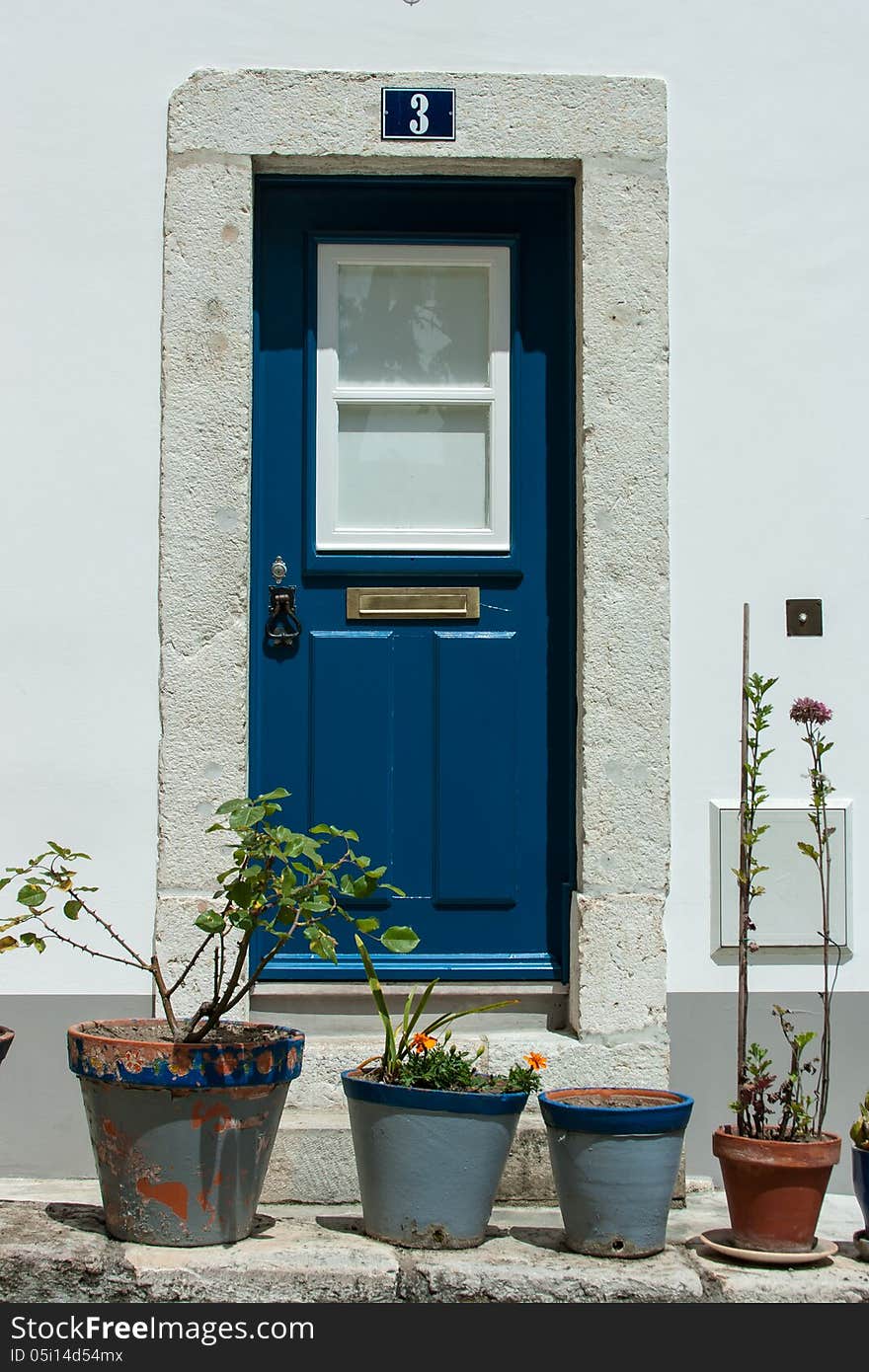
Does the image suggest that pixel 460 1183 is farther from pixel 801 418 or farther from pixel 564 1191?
pixel 801 418

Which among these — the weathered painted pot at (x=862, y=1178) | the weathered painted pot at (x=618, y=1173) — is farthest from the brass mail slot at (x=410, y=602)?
the weathered painted pot at (x=862, y=1178)

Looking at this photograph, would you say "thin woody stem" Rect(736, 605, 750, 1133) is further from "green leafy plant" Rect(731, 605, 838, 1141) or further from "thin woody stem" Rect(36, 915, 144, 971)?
"thin woody stem" Rect(36, 915, 144, 971)

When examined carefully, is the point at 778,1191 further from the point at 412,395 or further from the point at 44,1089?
the point at 412,395

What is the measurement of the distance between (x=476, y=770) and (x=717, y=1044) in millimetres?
955

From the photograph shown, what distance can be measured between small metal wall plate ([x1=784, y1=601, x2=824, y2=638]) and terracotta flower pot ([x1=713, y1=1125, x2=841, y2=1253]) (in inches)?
54.0

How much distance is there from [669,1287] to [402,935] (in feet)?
2.99

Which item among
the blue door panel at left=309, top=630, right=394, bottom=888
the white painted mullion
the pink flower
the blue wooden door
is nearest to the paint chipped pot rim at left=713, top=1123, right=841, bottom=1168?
the blue wooden door

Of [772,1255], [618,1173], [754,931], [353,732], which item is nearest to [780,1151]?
[772,1255]

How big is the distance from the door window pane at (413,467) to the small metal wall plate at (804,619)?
858 millimetres

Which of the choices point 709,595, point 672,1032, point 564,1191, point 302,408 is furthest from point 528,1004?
point 302,408

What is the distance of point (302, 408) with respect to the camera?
14.6 ft

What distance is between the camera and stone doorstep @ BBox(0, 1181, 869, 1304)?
10.9 feet

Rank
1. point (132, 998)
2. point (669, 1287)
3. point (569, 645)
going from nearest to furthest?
1. point (669, 1287)
2. point (132, 998)
3. point (569, 645)

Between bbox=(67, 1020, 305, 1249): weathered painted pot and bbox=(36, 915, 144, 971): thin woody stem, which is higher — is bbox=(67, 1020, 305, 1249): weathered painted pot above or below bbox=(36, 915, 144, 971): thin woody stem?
below
